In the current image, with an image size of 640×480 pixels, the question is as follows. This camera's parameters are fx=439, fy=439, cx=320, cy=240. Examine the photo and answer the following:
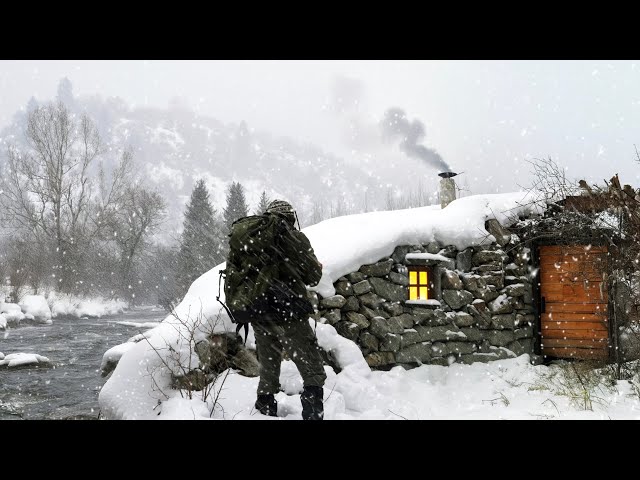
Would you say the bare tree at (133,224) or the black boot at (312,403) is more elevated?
the bare tree at (133,224)

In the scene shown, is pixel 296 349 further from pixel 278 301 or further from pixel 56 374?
pixel 56 374

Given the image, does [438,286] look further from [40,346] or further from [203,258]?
[203,258]

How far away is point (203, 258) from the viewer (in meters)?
24.4

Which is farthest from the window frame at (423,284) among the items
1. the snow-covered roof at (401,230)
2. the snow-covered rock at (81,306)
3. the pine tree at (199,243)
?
the pine tree at (199,243)

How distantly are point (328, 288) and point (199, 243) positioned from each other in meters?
20.9

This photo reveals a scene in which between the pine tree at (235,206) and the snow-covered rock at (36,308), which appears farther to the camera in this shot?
the pine tree at (235,206)

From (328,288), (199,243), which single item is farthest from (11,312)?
(328,288)

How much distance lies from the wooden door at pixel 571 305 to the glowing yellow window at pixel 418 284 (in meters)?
2.01

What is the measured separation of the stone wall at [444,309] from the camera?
5.66m

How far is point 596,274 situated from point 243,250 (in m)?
5.53

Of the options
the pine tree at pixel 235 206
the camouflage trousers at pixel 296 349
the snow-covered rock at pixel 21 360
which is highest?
the pine tree at pixel 235 206

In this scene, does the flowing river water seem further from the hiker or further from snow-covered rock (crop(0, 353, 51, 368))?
the hiker

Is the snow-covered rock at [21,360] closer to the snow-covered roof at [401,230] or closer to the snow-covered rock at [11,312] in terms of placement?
the snow-covered rock at [11,312]

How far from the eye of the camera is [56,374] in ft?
29.4
